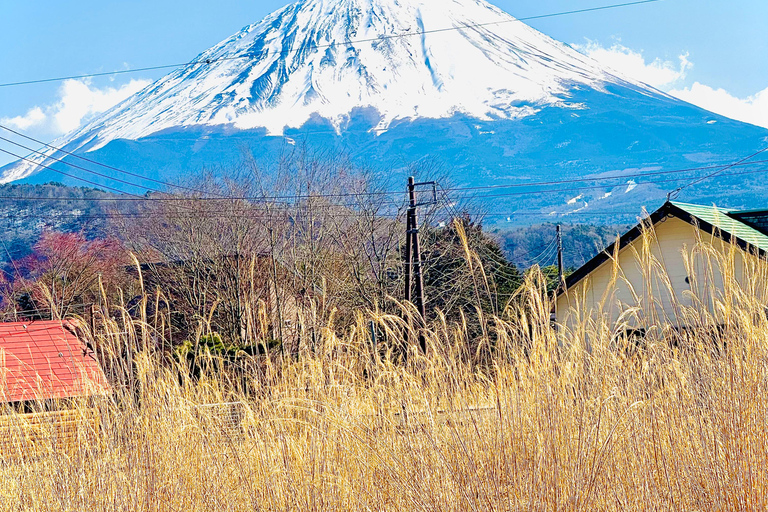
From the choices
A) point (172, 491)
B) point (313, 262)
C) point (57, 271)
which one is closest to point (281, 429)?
point (172, 491)

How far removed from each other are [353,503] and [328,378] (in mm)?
872

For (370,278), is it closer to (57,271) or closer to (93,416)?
(57,271)

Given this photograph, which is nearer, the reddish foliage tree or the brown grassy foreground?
the brown grassy foreground

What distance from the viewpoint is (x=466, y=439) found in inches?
127

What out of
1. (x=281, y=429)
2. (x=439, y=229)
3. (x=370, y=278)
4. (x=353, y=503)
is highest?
(x=439, y=229)

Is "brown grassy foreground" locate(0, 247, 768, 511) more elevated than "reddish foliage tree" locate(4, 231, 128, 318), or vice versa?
"reddish foliage tree" locate(4, 231, 128, 318)

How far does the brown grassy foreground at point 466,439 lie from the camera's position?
10.2 feet

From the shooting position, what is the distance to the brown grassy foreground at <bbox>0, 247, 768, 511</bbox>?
3.10m

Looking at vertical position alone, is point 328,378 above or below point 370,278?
below

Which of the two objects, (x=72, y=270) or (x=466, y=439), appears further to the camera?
(x=72, y=270)

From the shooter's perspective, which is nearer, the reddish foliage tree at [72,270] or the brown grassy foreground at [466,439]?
the brown grassy foreground at [466,439]

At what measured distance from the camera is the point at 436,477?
3.25 metres

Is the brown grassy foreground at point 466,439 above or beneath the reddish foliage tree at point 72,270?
beneath

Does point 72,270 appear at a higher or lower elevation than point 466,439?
higher
